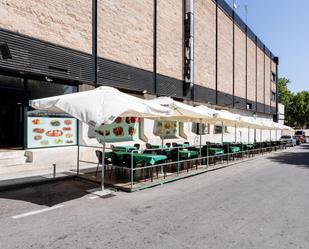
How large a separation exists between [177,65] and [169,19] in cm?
335

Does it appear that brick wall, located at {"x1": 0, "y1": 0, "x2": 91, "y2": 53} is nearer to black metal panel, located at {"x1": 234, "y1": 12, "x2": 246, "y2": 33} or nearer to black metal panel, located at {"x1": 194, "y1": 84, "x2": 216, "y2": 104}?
black metal panel, located at {"x1": 194, "y1": 84, "x2": 216, "y2": 104}

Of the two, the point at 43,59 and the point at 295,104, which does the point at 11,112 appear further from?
the point at 295,104

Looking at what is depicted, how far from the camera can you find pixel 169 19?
833 inches

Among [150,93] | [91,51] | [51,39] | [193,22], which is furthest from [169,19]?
[51,39]

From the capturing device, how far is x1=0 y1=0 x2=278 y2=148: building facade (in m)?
11.6

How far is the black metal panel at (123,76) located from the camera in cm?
1512

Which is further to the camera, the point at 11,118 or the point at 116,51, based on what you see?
the point at 116,51

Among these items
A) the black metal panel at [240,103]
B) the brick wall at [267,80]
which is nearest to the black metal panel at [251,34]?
the brick wall at [267,80]

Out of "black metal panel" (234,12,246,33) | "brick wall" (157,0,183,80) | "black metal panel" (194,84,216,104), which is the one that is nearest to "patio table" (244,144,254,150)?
"black metal panel" (194,84,216,104)

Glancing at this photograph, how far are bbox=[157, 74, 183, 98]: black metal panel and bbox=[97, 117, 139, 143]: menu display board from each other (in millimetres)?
3248

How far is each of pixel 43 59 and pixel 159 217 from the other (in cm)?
901

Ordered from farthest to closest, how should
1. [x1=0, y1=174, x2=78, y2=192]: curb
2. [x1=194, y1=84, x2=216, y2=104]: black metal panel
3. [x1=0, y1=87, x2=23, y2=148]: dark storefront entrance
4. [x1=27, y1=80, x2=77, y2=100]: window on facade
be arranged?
[x1=194, y1=84, x2=216, y2=104]: black metal panel, [x1=27, y1=80, x2=77, y2=100]: window on facade, [x1=0, y1=87, x2=23, y2=148]: dark storefront entrance, [x1=0, y1=174, x2=78, y2=192]: curb

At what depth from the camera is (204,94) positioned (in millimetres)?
26156

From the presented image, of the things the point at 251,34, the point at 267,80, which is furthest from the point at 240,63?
the point at 267,80
